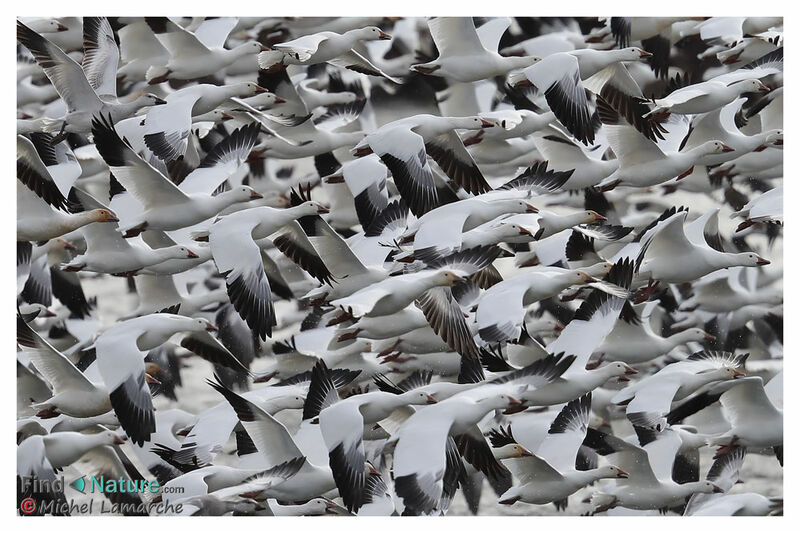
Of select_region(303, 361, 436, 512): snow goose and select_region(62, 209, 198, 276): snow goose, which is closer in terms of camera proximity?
select_region(303, 361, 436, 512): snow goose

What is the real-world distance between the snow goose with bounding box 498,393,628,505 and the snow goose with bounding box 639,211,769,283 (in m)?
0.86

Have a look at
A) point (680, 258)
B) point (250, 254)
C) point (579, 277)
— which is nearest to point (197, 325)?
point (250, 254)

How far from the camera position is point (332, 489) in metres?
8.17

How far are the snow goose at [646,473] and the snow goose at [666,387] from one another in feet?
0.46

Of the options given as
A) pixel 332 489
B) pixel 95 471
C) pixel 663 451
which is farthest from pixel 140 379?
pixel 663 451

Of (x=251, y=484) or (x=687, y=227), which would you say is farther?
(x=687, y=227)

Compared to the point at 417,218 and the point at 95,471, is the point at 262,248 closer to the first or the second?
the point at 417,218

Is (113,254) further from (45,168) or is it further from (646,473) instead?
(646,473)

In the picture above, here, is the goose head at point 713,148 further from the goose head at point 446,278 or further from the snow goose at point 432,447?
the snow goose at point 432,447

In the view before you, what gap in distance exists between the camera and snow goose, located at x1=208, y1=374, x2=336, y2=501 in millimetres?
8086

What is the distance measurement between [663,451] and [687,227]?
49.7 inches

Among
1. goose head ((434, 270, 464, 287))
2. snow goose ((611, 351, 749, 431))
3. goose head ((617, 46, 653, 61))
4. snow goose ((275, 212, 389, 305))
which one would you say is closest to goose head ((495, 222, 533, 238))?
goose head ((434, 270, 464, 287))

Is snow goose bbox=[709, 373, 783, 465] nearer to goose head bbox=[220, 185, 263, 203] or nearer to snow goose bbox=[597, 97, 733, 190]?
snow goose bbox=[597, 97, 733, 190]

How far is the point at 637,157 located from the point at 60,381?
3.38 metres
